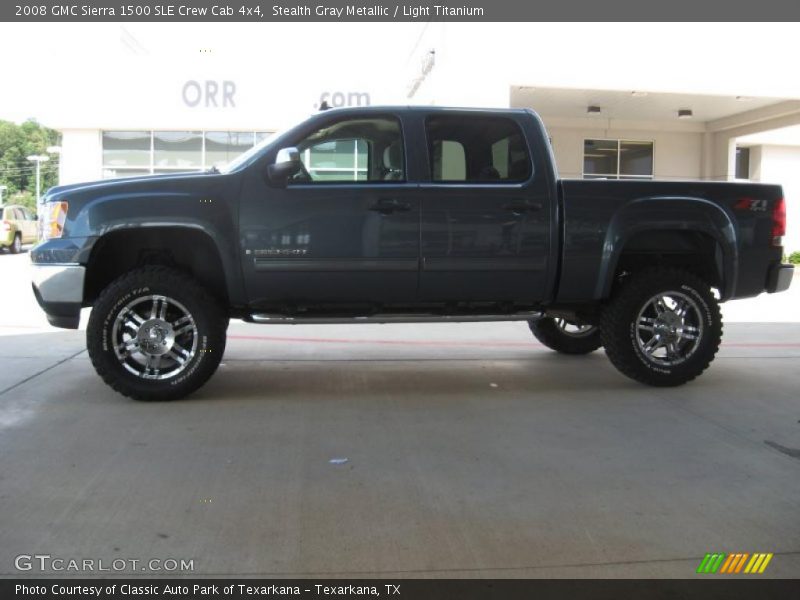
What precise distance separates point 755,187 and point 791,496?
3.14 meters

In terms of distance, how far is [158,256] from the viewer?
19.8 ft

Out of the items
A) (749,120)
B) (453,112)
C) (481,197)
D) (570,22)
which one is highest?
(570,22)

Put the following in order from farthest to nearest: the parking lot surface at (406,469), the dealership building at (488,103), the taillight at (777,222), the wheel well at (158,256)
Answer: the dealership building at (488,103)
the taillight at (777,222)
the wheel well at (158,256)
the parking lot surface at (406,469)

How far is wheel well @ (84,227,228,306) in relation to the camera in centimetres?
584

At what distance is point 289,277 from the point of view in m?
5.77

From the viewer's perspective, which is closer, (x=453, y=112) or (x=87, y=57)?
(x=453, y=112)

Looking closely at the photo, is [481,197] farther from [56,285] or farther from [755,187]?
[56,285]

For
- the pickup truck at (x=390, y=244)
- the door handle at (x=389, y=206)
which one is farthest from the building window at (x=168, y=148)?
the door handle at (x=389, y=206)

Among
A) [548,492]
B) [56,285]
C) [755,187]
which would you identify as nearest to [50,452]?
[56,285]

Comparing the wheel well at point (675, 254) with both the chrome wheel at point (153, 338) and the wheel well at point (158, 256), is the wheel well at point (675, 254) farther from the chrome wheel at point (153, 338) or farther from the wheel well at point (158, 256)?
the chrome wheel at point (153, 338)

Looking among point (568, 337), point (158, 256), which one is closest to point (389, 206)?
point (158, 256)

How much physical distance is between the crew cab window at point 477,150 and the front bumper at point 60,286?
2.77m

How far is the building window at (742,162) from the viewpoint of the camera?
2370 centimetres

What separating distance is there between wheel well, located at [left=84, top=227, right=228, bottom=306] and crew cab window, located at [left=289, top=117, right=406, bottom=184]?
93 cm
